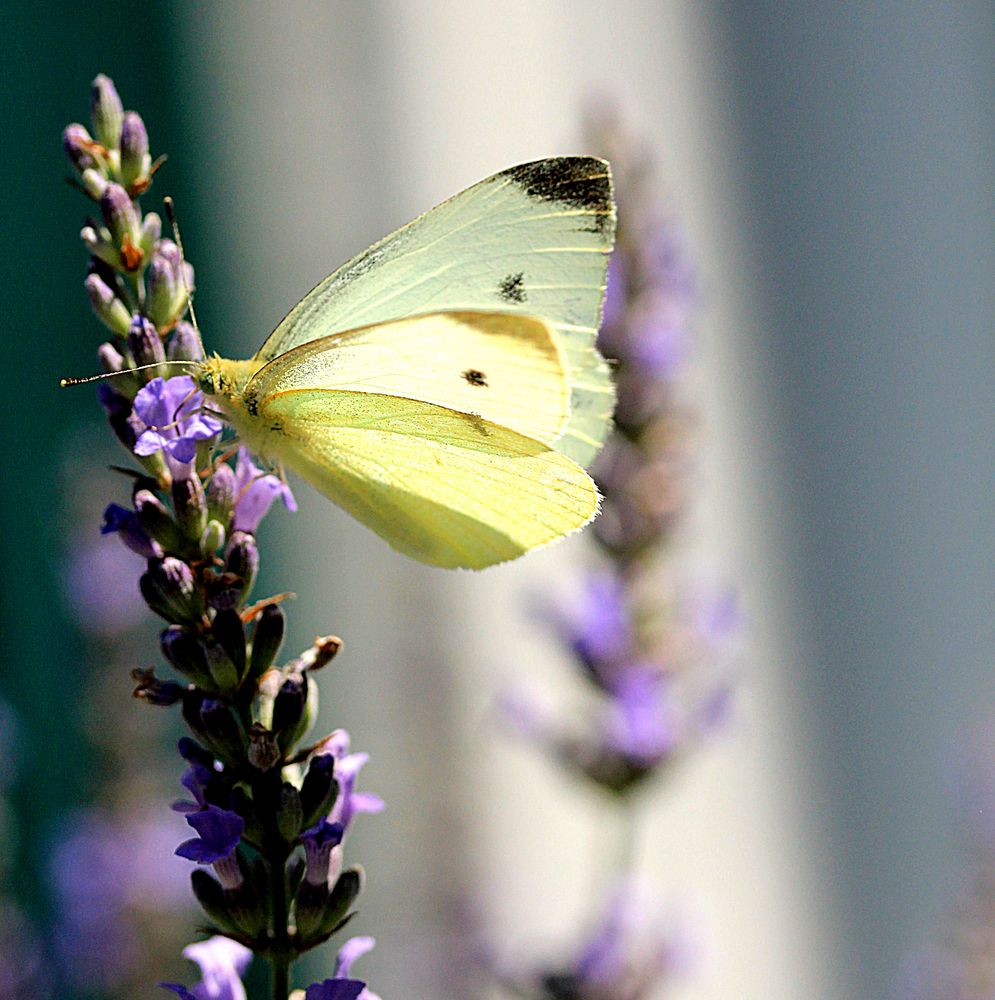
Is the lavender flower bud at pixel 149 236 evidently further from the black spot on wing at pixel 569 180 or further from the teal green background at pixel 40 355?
the teal green background at pixel 40 355

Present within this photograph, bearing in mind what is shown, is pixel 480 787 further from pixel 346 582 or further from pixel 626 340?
pixel 626 340

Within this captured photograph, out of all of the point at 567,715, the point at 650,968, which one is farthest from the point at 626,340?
the point at 567,715

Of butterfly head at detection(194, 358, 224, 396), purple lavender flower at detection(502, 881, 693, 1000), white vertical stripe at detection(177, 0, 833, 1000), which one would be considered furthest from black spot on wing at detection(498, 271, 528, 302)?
white vertical stripe at detection(177, 0, 833, 1000)

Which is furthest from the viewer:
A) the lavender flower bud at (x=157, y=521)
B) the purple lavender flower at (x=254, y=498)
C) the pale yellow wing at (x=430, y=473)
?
the pale yellow wing at (x=430, y=473)

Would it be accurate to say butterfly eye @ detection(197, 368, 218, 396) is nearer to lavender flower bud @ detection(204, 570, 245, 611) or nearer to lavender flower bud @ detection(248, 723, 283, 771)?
lavender flower bud @ detection(204, 570, 245, 611)

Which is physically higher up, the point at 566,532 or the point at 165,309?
the point at 165,309

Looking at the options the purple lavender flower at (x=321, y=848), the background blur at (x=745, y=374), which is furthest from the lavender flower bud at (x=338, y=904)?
the background blur at (x=745, y=374)
